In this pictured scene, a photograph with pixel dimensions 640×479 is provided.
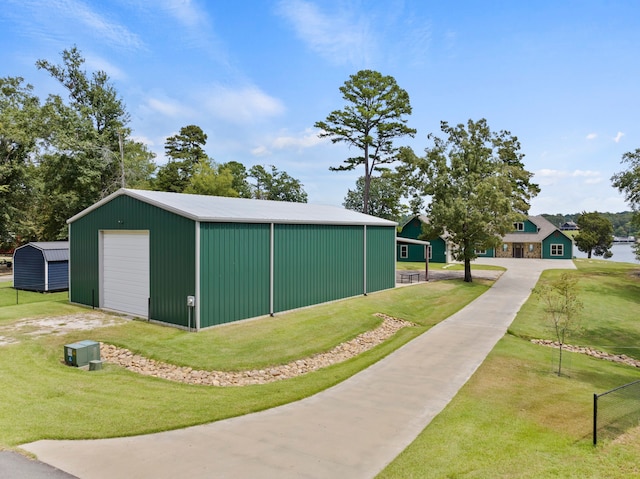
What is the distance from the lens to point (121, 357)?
11.6 m

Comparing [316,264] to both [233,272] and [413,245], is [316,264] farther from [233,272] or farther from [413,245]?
[413,245]

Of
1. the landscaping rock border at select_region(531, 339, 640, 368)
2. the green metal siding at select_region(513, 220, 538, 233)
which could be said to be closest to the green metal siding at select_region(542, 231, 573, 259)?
the green metal siding at select_region(513, 220, 538, 233)

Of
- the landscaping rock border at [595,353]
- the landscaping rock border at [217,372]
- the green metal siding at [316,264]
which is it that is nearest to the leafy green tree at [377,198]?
the green metal siding at [316,264]

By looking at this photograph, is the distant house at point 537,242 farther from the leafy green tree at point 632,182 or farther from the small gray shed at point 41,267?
the small gray shed at point 41,267

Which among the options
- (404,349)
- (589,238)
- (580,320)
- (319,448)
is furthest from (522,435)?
(589,238)

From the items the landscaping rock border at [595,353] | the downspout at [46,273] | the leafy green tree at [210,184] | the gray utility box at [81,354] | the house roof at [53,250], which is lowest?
the landscaping rock border at [595,353]

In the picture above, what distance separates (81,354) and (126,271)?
597 centimetres

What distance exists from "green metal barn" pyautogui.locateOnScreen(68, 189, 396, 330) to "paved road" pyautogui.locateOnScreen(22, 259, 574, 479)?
Answer: 5.93 m

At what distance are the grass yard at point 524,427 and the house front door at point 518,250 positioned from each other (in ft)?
120

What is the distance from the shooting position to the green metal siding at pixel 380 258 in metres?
22.1

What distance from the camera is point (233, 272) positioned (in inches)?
574

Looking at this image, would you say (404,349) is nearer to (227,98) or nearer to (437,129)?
(227,98)

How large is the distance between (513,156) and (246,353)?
1630 inches

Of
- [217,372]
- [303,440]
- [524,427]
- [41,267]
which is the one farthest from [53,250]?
[524,427]
